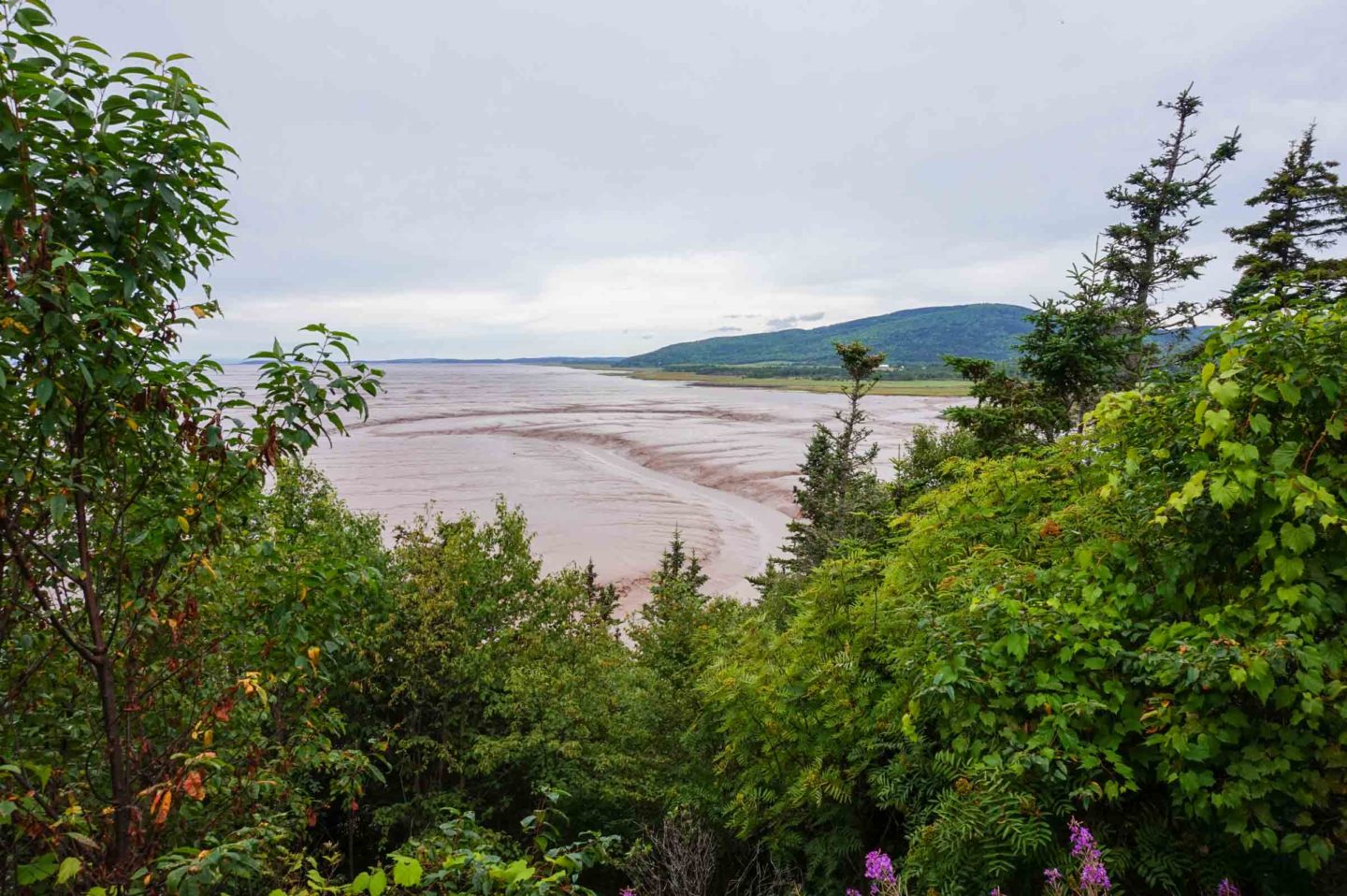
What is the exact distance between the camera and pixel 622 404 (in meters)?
115

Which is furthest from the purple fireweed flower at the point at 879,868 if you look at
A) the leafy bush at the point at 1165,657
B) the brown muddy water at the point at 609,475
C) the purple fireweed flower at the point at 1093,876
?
the brown muddy water at the point at 609,475

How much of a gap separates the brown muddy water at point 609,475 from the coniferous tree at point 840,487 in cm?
527

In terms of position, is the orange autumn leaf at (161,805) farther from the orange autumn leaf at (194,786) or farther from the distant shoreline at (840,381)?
the distant shoreline at (840,381)

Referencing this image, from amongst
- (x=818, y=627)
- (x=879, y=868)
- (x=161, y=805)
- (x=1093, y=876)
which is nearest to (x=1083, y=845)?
(x=1093, y=876)

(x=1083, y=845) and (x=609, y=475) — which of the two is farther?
(x=609, y=475)

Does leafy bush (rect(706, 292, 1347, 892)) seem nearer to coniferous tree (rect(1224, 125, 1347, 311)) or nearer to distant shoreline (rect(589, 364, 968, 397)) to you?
coniferous tree (rect(1224, 125, 1347, 311))

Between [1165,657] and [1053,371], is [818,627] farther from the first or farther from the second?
[1053,371]

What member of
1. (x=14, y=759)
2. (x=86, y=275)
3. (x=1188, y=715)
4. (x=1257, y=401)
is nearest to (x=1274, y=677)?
(x=1188, y=715)

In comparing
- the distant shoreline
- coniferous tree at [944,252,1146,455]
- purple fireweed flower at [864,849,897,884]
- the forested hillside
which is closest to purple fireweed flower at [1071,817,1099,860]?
the forested hillside

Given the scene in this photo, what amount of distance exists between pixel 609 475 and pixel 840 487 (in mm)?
26790

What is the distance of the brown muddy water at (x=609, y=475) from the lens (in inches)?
1335

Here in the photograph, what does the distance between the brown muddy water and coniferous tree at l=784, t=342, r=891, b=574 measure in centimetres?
527

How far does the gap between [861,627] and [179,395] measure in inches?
210

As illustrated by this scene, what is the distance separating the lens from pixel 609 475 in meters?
50.7
